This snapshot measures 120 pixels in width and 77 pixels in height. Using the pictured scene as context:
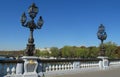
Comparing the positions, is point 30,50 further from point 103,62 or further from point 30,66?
point 103,62

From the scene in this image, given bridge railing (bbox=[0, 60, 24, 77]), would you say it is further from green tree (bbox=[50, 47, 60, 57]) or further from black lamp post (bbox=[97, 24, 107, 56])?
green tree (bbox=[50, 47, 60, 57])

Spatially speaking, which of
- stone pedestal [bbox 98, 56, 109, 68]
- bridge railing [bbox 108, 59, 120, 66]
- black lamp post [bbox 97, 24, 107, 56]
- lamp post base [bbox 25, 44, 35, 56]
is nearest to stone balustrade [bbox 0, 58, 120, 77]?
lamp post base [bbox 25, 44, 35, 56]

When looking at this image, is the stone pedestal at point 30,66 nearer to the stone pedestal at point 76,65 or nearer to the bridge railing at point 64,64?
Result: the bridge railing at point 64,64

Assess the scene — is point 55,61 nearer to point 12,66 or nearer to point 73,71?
point 73,71

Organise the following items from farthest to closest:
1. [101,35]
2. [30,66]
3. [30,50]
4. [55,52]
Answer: [55,52]
[101,35]
[30,50]
[30,66]

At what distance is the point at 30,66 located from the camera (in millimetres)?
15773

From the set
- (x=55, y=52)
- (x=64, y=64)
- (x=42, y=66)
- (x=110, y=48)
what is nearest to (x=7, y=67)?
(x=42, y=66)

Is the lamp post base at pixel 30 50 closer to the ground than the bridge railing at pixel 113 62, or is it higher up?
higher up

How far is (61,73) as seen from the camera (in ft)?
60.2

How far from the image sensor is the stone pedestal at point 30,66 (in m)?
15.5

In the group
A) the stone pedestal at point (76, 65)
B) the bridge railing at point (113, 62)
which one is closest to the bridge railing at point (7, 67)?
the stone pedestal at point (76, 65)

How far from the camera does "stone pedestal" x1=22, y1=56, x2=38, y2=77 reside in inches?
611

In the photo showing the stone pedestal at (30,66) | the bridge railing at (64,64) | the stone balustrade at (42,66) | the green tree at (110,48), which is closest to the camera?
the stone balustrade at (42,66)

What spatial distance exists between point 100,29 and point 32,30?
11.9 m
